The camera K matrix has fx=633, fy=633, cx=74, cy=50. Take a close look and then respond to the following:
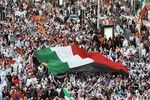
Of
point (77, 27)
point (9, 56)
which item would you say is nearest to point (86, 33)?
point (77, 27)

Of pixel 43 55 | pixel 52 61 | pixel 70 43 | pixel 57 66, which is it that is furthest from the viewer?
pixel 70 43

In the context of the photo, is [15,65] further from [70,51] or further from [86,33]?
[86,33]

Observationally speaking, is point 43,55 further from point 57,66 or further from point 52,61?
point 57,66

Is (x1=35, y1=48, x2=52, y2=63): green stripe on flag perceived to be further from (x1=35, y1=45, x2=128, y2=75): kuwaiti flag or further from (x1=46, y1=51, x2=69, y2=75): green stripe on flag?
(x1=46, y1=51, x2=69, y2=75): green stripe on flag

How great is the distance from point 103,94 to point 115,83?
5.77 feet

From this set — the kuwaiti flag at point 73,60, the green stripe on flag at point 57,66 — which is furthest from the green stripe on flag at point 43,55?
the green stripe on flag at point 57,66

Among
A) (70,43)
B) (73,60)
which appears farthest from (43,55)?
(70,43)

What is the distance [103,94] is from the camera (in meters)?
27.9

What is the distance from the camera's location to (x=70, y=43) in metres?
34.7

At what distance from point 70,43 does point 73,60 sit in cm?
325

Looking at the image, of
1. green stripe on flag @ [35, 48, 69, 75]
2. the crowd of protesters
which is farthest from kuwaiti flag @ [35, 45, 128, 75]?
the crowd of protesters

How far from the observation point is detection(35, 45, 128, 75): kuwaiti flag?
30.7 meters

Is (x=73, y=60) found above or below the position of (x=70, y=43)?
below

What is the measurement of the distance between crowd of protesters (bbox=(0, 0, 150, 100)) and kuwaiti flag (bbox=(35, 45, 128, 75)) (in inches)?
13.0
